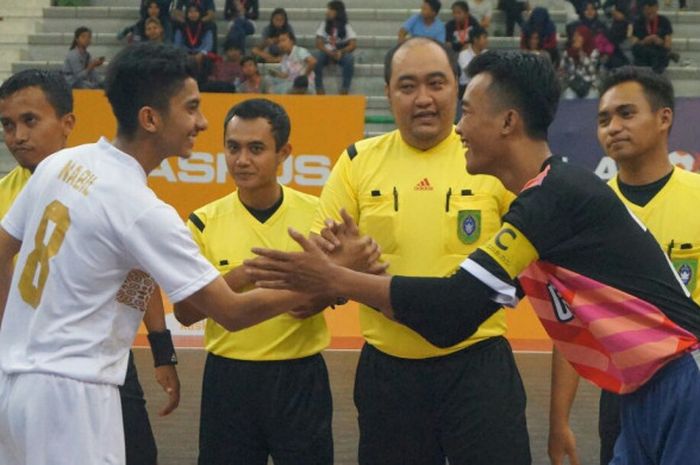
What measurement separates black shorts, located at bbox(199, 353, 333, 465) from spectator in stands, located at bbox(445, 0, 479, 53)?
14.3 m

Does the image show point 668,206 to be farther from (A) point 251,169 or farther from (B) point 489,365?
(A) point 251,169

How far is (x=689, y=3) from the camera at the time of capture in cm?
2222

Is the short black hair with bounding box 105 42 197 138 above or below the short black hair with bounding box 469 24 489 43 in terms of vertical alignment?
above

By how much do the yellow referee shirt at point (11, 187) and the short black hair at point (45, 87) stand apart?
0.33 metres

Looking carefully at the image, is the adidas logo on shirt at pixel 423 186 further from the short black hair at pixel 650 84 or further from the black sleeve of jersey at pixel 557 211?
the black sleeve of jersey at pixel 557 211

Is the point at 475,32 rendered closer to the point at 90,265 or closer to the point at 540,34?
the point at 540,34

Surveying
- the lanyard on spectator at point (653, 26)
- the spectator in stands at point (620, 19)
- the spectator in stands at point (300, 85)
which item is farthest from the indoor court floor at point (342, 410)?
the lanyard on spectator at point (653, 26)

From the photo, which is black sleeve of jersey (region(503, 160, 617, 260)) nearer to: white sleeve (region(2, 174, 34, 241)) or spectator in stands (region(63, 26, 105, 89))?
white sleeve (region(2, 174, 34, 241))

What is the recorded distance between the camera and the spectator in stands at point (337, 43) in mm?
19578

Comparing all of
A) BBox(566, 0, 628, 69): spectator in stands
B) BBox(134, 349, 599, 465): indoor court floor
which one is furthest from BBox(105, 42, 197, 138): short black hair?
BBox(566, 0, 628, 69): spectator in stands

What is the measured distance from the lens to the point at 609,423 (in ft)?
17.8

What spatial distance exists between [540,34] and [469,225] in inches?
587

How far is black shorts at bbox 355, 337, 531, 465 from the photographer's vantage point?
505cm

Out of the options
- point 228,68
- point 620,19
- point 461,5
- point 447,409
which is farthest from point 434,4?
point 447,409
